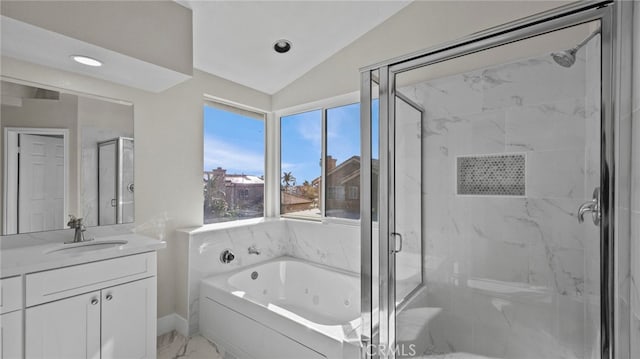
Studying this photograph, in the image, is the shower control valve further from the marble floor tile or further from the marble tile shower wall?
the marble tile shower wall

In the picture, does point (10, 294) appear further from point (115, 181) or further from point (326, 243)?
point (326, 243)

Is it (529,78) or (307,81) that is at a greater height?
(307,81)

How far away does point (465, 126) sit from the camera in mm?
1558

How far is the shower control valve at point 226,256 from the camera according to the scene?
2619mm

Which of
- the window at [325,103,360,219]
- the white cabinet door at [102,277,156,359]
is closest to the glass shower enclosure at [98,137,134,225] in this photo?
the white cabinet door at [102,277,156,359]

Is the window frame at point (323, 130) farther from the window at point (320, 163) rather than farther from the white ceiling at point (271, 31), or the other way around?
the white ceiling at point (271, 31)

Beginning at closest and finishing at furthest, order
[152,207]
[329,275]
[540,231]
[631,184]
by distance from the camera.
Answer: [631,184] < [540,231] < [152,207] < [329,275]

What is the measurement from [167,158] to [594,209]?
2693 millimetres

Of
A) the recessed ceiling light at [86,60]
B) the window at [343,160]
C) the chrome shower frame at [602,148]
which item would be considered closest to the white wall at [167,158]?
the recessed ceiling light at [86,60]

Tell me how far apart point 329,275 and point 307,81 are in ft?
6.25

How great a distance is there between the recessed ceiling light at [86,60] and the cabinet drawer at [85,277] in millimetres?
1175

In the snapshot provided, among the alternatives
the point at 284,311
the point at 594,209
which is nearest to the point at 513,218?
the point at 594,209

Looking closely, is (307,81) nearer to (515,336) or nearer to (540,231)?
(540,231)

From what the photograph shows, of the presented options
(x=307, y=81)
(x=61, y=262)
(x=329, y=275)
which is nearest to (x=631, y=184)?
(x=329, y=275)
